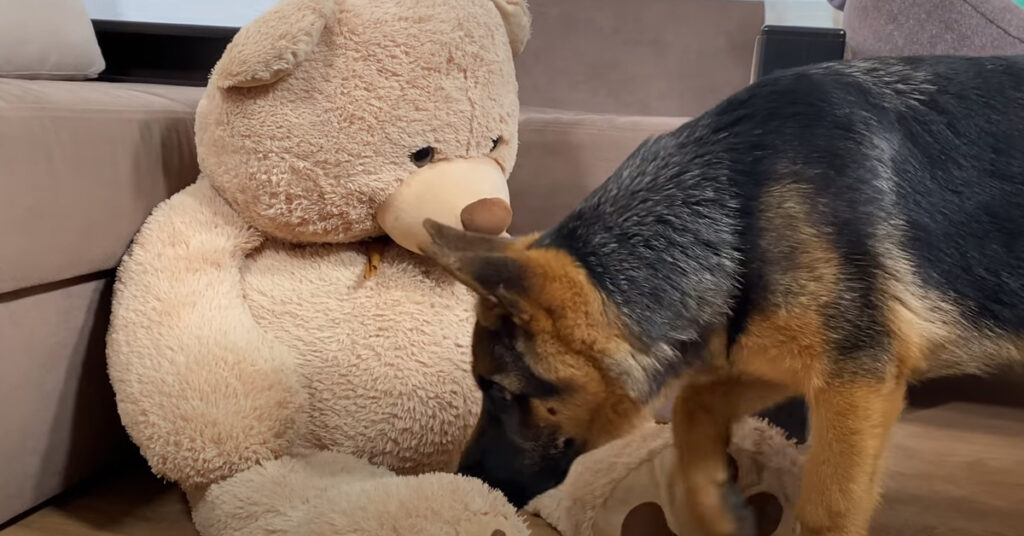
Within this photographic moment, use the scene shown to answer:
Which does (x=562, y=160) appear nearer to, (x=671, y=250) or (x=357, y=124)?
(x=357, y=124)

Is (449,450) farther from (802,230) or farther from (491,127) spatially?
(802,230)

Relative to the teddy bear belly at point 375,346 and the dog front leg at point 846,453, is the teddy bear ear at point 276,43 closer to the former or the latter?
the teddy bear belly at point 375,346

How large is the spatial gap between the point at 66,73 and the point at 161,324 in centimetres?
144

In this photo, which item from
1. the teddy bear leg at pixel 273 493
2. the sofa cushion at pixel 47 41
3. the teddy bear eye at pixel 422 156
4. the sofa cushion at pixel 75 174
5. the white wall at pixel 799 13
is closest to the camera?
the teddy bear leg at pixel 273 493

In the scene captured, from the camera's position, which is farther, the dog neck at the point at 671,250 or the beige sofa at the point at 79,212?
the beige sofa at the point at 79,212

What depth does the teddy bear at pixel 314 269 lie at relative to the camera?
4.26 ft

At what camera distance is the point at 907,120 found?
114 centimetres

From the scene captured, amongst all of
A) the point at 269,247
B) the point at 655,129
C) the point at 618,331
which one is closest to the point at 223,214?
the point at 269,247

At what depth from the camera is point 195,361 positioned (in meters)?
1.31

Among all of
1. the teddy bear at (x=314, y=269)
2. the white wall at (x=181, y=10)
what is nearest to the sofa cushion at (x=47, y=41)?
the white wall at (x=181, y=10)

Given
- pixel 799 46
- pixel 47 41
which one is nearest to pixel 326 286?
pixel 799 46

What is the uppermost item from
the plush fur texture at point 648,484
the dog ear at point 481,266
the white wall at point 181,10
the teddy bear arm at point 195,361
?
the white wall at point 181,10

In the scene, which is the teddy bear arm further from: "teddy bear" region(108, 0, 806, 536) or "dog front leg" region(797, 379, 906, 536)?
"dog front leg" region(797, 379, 906, 536)

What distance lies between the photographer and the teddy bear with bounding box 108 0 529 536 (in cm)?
130
